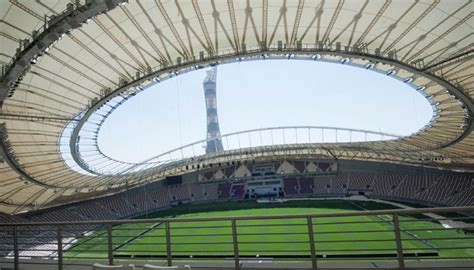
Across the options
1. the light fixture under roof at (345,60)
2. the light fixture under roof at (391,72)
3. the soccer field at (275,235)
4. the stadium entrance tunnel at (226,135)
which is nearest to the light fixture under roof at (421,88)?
the stadium entrance tunnel at (226,135)

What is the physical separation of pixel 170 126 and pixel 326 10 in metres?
22.4

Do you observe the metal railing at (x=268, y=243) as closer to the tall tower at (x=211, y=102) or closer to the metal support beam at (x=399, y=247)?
the metal support beam at (x=399, y=247)

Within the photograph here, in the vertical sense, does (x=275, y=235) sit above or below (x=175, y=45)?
below

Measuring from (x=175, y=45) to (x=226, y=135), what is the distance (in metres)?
31.5

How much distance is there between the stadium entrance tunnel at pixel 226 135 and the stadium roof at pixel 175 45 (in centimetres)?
28

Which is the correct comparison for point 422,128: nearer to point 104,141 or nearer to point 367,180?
point 367,180

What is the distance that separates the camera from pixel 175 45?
20.0 meters

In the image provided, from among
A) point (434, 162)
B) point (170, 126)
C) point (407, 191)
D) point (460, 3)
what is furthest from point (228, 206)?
point (460, 3)

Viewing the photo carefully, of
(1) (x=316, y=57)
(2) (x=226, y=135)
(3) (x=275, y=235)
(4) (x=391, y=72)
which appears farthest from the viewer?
(2) (x=226, y=135)

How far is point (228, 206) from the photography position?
4338 centimetres

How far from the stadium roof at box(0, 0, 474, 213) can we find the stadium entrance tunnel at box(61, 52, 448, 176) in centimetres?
28

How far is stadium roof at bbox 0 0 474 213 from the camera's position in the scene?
1562 centimetres

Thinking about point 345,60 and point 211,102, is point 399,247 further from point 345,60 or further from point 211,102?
point 211,102

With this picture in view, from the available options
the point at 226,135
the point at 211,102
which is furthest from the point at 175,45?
the point at 211,102
